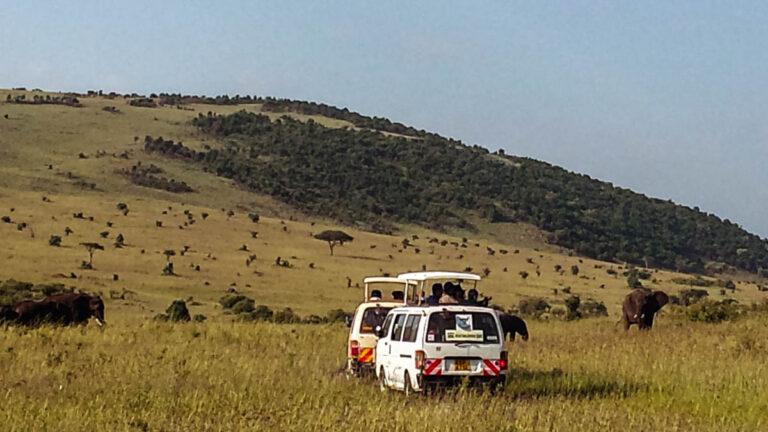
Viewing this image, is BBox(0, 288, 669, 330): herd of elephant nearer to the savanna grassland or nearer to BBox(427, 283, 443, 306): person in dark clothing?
the savanna grassland

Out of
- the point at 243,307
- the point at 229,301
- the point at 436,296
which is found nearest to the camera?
the point at 436,296

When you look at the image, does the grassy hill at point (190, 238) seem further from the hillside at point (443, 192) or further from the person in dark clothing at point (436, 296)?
the person in dark clothing at point (436, 296)

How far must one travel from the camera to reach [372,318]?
20312 mm

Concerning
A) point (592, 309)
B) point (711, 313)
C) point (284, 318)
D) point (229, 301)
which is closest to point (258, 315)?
point (284, 318)

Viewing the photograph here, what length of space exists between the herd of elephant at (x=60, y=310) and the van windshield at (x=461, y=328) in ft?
47.5

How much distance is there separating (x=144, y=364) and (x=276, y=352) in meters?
4.72

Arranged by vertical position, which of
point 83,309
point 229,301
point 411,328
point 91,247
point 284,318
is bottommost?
point 91,247

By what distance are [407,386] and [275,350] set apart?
733 cm

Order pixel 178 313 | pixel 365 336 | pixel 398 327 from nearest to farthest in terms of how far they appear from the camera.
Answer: pixel 398 327 → pixel 365 336 → pixel 178 313

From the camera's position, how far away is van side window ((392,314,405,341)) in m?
17.2

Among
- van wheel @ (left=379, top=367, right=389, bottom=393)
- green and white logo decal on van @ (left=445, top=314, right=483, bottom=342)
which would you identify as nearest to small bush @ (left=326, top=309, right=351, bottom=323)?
van wheel @ (left=379, top=367, right=389, bottom=393)

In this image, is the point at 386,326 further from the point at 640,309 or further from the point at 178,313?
the point at 178,313

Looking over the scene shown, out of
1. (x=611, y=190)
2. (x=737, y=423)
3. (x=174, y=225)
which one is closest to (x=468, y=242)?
(x=174, y=225)

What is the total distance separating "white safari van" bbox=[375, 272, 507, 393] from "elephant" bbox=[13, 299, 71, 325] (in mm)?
14517
